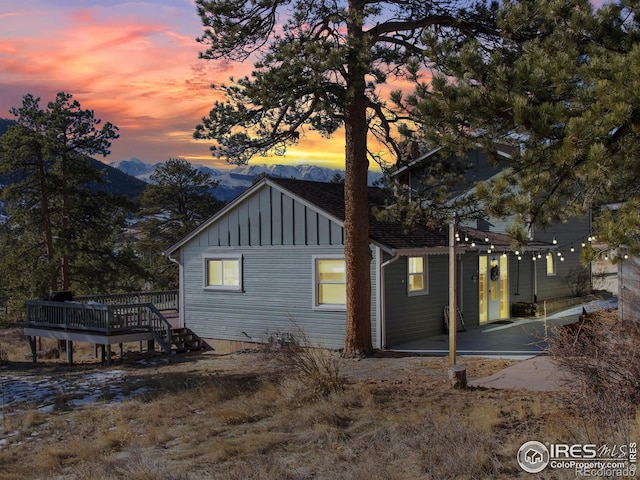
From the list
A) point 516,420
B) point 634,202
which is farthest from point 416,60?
point 516,420

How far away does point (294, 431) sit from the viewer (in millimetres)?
8656

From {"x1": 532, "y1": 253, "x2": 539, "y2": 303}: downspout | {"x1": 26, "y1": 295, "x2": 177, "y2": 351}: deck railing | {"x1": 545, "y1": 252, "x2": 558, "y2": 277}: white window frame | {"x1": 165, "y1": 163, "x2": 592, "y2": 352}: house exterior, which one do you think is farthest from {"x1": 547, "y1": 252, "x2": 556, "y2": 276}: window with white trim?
{"x1": 26, "y1": 295, "x2": 177, "y2": 351}: deck railing

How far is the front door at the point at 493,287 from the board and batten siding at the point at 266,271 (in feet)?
16.4

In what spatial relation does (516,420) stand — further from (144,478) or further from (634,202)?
(144,478)

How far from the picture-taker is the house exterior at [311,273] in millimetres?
16594

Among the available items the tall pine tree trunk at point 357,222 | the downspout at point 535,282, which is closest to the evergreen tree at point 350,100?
the tall pine tree trunk at point 357,222

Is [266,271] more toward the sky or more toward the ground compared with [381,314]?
more toward the sky

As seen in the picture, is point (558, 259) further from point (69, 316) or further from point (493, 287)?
point (69, 316)

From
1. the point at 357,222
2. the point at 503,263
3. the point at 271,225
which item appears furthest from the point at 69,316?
the point at 503,263

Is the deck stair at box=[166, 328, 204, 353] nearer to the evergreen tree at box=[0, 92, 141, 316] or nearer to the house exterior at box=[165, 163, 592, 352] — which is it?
the house exterior at box=[165, 163, 592, 352]

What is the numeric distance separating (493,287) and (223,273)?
859 cm

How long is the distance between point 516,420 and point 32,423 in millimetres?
7873

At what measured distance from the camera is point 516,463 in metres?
6.51

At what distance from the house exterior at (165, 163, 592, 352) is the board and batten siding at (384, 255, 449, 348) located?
1.0 inches
